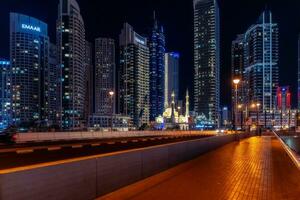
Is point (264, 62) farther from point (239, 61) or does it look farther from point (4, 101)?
point (4, 101)

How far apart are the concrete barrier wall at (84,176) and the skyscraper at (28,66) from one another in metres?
180

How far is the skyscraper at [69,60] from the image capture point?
17450 cm

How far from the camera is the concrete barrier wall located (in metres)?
6.22

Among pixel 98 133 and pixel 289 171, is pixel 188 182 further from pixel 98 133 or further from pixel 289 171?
pixel 98 133

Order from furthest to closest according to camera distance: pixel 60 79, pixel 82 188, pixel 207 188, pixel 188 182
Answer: pixel 60 79 < pixel 188 182 < pixel 207 188 < pixel 82 188

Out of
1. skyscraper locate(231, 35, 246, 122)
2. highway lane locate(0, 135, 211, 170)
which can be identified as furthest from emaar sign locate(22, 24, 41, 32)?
highway lane locate(0, 135, 211, 170)

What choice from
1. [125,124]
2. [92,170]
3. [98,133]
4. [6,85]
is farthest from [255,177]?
[6,85]

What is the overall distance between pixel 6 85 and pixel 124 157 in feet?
663

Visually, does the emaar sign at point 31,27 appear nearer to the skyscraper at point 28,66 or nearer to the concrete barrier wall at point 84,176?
the skyscraper at point 28,66

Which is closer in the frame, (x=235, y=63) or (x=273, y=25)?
(x=273, y=25)

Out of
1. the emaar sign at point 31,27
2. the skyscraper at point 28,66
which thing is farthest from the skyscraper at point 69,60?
the emaar sign at point 31,27

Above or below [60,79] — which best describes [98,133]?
below

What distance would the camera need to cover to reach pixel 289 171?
47.7 ft

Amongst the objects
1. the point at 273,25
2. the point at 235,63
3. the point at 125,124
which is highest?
the point at 273,25
